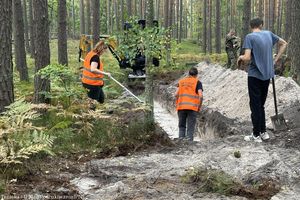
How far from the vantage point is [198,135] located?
12102 millimetres

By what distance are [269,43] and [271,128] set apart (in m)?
1.94

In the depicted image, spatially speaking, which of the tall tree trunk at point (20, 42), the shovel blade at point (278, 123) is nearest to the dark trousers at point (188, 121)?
the shovel blade at point (278, 123)

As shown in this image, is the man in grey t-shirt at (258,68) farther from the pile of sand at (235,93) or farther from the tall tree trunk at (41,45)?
the tall tree trunk at (41,45)

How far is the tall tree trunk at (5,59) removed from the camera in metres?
7.77

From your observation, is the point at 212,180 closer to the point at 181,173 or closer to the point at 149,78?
the point at 181,173

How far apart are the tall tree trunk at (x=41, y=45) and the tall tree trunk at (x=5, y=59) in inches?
79.3

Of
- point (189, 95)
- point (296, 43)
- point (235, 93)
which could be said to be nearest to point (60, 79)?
point (189, 95)

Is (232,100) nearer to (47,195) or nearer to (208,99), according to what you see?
(208,99)

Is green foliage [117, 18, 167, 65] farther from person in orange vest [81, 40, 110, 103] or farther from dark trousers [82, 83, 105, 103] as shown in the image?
dark trousers [82, 83, 105, 103]

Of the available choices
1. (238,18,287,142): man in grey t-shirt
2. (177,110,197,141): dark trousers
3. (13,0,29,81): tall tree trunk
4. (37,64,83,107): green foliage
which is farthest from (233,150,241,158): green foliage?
(13,0,29,81): tall tree trunk

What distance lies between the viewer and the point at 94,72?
31.8 feet

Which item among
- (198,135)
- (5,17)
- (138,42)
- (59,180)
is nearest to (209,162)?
(59,180)

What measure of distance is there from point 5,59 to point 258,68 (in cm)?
454

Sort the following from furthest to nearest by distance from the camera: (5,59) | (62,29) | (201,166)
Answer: (62,29) < (5,59) < (201,166)
